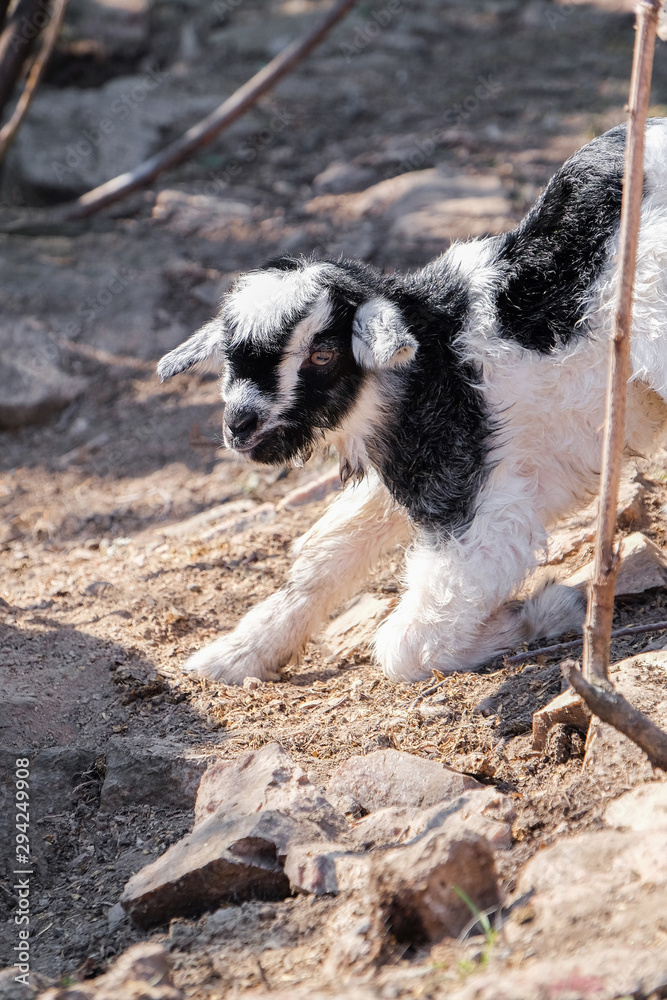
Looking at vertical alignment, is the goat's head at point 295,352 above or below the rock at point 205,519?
above

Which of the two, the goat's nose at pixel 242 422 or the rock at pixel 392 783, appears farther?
the goat's nose at pixel 242 422

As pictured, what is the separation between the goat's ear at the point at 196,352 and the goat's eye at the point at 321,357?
374 millimetres

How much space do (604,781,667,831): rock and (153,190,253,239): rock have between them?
7254 mm

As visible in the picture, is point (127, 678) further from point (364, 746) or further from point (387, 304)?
point (387, 304)

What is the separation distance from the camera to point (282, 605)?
13.4 feet

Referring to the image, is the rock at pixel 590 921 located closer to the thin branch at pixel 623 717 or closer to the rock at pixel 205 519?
the thin branch at pixel 623 717

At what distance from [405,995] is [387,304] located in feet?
7.63

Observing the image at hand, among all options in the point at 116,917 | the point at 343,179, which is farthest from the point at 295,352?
the point at 343,179

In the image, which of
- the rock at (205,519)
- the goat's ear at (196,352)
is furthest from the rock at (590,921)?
the rock at (205,519)

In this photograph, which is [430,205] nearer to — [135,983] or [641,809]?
[641,809]

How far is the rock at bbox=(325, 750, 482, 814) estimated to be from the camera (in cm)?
272

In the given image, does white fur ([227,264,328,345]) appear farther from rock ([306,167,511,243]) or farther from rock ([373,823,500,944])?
rock ([306,167,511,243])

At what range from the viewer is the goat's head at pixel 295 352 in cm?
348

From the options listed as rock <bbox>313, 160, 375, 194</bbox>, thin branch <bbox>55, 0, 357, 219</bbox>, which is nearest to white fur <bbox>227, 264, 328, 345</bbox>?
thin branch <bbox>55, 0, 357, 219</bbox>
